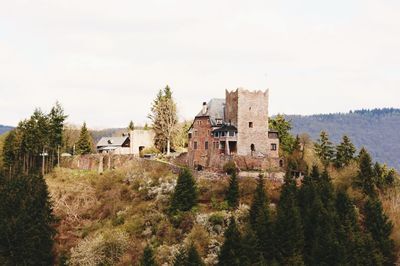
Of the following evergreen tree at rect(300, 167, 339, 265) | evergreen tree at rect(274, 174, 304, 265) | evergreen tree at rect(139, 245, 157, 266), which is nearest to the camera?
evergreen tree at rect(139, 245, 157, 266)

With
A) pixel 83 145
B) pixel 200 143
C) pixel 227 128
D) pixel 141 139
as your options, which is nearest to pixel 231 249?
pixel 227 128

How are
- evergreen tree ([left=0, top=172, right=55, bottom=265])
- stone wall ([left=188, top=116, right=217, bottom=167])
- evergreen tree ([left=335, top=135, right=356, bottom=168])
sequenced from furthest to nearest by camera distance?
evergreen tree ([left=335, top=135, right=356, bottom=168])
stone wall ([left=188, top=116, right=217, bottom=167])
evergreen tree ([left=0, top=172, right=55, bottom=265])

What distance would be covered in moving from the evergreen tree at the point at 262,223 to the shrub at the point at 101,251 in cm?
1376

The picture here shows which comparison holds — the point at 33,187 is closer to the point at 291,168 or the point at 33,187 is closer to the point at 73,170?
the point at 73,170

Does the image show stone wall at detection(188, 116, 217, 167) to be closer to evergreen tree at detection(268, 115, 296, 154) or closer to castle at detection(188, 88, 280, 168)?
castle at detection(188, 88, 280, 168)

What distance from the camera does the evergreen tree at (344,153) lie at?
79.2 metres

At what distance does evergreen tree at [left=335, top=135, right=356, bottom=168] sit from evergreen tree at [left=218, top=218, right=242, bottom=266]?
93.7 feet

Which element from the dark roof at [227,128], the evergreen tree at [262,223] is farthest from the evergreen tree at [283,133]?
the evergreen tree at [262,223]

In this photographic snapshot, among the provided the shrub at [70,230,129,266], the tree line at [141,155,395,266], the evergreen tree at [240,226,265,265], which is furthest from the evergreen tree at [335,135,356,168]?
the shrub at [70,230,129,266]

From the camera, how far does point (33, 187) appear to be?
239 feet

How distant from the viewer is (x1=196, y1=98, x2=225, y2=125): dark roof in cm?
7978

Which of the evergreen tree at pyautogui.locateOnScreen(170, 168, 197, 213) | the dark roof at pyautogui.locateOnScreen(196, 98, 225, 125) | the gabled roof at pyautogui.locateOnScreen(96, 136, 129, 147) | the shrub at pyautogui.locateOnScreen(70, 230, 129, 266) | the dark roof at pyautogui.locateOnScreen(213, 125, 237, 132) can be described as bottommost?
the shrub at pyautogui.locateOnScreen(70, 230, 129, 266)

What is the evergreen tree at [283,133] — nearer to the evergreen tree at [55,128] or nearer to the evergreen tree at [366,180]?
the evergreen tree at [366,180]

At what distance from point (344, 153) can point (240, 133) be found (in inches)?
608
